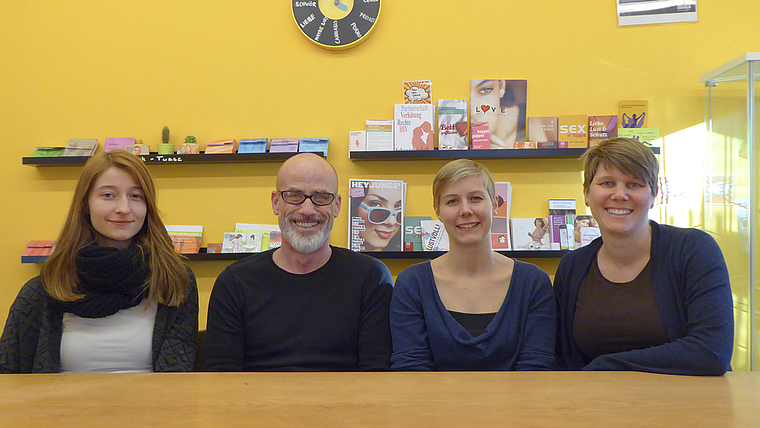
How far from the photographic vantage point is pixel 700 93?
3139mm

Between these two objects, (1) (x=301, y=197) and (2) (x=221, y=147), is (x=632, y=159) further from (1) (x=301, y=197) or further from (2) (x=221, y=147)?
(2) (x=221, y=147)

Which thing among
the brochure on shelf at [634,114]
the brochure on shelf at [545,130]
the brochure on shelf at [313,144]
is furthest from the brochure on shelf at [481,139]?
the brochure on shelf at [313,144]

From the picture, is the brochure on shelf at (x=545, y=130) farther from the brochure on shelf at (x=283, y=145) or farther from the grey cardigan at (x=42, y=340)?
the grey cardigan at (x=42, y=340)

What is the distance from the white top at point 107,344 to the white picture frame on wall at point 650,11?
324 cm

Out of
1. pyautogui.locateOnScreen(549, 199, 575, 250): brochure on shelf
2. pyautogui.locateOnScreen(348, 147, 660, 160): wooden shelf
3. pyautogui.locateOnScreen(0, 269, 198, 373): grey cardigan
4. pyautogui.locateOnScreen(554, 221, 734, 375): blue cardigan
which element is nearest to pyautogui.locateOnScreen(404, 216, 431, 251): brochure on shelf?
pyautogui.locateOnScreen(348, 147, 660, 160): wooden shelf

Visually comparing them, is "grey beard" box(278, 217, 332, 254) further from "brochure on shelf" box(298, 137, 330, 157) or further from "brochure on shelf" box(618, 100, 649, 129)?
"brochure on shelf" box(618, 100, 649, 129)

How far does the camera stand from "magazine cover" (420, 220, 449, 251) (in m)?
3.13

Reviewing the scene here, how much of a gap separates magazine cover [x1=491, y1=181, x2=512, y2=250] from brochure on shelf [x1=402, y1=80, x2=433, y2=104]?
0.73 metres

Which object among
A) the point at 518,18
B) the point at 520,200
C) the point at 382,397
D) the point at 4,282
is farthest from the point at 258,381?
the point at 4,282

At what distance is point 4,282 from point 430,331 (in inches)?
125

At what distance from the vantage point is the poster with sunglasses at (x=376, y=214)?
10.4ft

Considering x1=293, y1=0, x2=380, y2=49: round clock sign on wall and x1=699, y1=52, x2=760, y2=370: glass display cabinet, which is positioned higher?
x1=293, y1=0, x2=380, y2=49: round clock sign on wall

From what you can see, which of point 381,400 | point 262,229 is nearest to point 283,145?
point 262,229

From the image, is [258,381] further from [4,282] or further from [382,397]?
[4,282]
